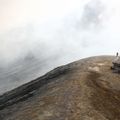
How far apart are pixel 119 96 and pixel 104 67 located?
27905mm

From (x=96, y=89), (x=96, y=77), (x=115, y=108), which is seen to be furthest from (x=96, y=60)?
(x=115, y=108)

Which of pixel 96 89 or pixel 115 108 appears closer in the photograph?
pixel 115 108

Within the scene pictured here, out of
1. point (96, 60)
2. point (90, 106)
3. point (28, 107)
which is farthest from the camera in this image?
point (96, 60)

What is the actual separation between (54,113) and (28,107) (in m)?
9.96

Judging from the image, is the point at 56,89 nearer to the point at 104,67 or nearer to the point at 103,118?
the point at 103,118

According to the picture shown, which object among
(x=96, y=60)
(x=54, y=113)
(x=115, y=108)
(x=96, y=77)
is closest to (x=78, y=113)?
(x=54, y=113)

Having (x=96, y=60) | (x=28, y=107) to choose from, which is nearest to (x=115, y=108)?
(x=28, y=107)

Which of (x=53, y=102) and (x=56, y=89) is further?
(x=56, y=89)

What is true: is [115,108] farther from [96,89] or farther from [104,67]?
→ [104,67]

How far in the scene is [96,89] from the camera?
265ft

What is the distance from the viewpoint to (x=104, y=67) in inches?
4227

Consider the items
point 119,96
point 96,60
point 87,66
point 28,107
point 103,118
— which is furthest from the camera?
point 96,60

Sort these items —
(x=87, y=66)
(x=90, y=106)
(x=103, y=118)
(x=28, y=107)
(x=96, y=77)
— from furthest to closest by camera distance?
(x=87, y=66), (x=96, y=77), (x=28, y=107), (x=90, y=106), (x=103, y=118)

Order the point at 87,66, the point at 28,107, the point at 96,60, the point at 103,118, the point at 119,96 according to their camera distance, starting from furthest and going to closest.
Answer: the point at 96,60, the point at 87,66, the point at 119,96, the point at 28,107, the point at 103,118
